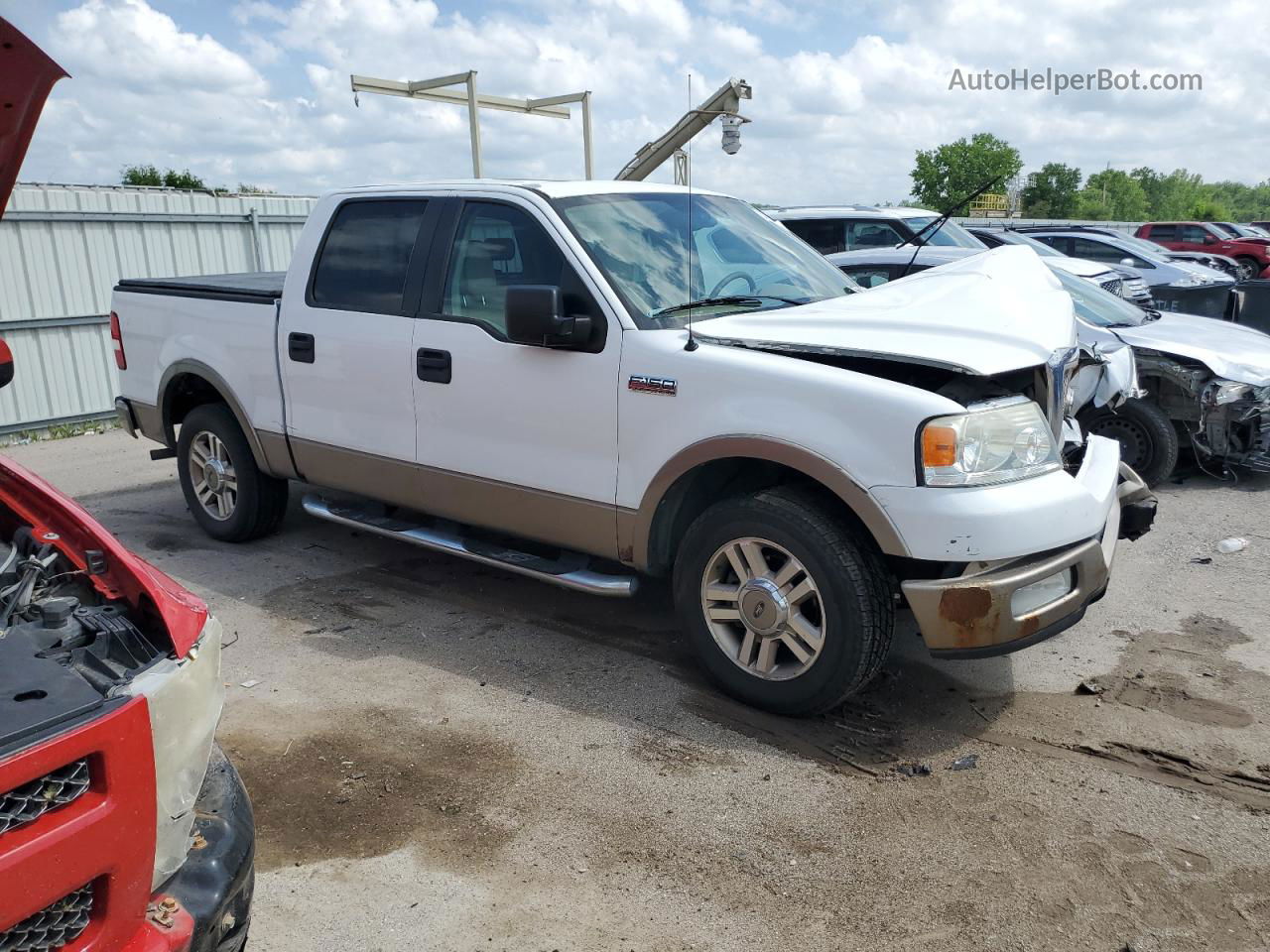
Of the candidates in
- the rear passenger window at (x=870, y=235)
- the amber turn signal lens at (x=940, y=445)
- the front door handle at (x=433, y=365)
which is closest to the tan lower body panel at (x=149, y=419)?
the front door handle at (x=433, y=365)

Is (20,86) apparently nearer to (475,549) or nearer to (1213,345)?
(475,549)

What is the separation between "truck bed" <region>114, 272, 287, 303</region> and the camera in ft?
19.5

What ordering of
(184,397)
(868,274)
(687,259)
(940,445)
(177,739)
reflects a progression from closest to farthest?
(177,739) → (940,445) → (687,259) → (184,397) → (868,274)

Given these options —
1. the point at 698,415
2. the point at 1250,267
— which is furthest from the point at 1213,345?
the point at 1250,267

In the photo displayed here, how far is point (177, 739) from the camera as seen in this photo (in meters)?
2.15

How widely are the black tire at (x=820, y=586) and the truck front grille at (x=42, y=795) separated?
251cm

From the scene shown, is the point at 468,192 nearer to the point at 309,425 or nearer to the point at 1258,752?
the point at 309,425

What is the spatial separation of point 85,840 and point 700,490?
9.36ft

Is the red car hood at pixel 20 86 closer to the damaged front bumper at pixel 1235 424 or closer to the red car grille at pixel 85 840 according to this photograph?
the red car grille at pixel 85 840

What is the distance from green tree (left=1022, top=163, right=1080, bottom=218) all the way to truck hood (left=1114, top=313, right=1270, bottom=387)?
5789cm

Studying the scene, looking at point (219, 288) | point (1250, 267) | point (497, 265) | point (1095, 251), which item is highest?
point (497, 265)

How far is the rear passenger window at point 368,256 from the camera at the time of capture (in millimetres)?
5207

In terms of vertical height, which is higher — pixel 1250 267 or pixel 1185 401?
pixel 1185 401

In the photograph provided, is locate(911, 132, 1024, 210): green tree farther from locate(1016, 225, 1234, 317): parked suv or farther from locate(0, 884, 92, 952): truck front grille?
locate(0, 884, 92, 952): truck front grille
